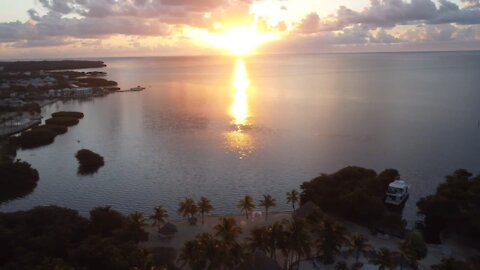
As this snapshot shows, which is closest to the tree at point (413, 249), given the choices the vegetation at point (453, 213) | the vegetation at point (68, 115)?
the vegetation at point (453, 213)

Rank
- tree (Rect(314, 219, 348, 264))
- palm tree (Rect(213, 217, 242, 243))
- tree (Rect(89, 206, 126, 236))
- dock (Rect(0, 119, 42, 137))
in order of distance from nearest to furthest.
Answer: tree (Rect(314, 219, 348, 264)) < palm tree (Rect(213, 217, 242, 243)) < tree (Rect(89, 206, 126, 236)) < dock (Rect(0, 119, 42, 137))

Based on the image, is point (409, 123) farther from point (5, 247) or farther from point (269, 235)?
point (5, 247)

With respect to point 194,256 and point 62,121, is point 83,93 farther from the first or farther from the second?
point 194,256

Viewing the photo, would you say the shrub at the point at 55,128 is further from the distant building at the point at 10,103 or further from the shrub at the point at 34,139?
the distant building at the point at 10,103

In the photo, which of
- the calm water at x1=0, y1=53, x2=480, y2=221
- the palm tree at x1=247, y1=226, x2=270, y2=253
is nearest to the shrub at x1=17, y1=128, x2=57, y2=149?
the calm water at x1=0, y1=53, x2=480, y2=221

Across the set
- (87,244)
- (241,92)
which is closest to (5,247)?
(87,244)

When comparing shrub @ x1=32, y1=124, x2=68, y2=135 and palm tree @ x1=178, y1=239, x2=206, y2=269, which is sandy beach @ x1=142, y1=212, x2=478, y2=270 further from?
shrub @ x1=32, y1=124, x2=68, y2=135
